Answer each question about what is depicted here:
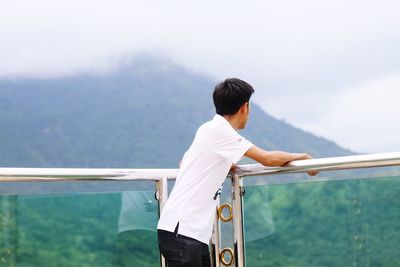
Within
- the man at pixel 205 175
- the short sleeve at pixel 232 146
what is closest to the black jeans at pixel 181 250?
the man at pixel 205 175

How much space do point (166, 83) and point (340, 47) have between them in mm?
24402

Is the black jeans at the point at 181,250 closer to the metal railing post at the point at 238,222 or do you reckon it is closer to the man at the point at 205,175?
the man at the point at 205,175

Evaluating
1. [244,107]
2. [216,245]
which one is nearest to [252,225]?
[216,245]

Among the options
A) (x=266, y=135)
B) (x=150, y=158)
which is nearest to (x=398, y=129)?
(x=266, y=135)

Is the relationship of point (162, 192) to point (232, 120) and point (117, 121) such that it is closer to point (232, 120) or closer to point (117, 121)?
point (232, 120)

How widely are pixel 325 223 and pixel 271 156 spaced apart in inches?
14.0

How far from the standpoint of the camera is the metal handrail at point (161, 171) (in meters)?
2.42

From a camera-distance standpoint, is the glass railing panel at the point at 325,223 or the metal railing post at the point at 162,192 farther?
the metal railing post at the point at 162,192

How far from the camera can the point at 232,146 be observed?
251 cm

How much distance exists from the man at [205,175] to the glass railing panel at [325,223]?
253 mm

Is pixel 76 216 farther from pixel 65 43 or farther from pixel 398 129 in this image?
pixel 398 129

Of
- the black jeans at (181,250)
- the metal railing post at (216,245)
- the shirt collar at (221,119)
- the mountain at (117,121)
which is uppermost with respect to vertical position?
the mountain at (117,121)

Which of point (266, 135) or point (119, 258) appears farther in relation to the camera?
point (266, 135)

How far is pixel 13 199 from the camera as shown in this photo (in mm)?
2670
